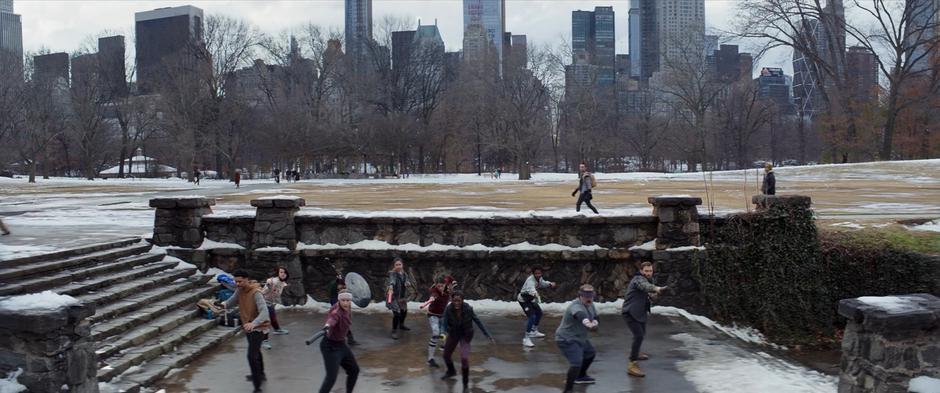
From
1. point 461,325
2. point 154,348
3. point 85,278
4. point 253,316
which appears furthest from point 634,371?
point 85,278

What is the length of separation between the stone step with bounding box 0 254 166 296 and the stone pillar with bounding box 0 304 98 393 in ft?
12.3

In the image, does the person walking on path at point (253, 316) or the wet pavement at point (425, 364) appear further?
the wet pavement at point (425, 364)

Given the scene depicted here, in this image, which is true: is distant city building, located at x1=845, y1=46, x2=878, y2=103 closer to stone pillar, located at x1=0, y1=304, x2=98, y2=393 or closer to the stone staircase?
the stone staircase

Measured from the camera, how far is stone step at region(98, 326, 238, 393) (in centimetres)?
861

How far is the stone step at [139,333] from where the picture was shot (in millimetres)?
9344

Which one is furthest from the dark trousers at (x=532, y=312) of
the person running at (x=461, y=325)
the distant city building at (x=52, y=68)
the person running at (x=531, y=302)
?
the distant city building at (x=52, y=68)

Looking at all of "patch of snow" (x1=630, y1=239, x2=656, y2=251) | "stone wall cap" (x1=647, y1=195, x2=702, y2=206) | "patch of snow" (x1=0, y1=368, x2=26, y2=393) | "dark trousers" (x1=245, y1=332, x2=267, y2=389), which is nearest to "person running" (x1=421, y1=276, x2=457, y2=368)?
"dark trousers" (x1=245, y1=332, x2=267, y2=389)

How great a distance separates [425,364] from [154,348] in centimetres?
379

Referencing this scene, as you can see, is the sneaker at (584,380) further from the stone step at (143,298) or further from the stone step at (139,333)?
the stone step at (143,298)

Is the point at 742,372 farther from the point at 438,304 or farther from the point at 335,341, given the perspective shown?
the point at 335,341

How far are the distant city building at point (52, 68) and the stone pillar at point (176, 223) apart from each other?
206ft

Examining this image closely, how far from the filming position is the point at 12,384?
6.82 meters

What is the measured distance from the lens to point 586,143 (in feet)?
205

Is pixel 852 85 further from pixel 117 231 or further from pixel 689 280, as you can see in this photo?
pixel 117 231
